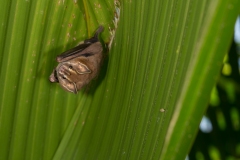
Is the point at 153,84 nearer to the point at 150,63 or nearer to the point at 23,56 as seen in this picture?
the point at 150,63

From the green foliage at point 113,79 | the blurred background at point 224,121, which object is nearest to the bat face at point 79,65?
the green foliage at point 113,79

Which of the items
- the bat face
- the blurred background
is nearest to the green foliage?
the bat face

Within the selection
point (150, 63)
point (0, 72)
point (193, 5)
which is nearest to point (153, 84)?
point (150, 63)

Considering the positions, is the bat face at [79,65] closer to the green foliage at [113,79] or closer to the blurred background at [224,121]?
the green foliage at [113,79]

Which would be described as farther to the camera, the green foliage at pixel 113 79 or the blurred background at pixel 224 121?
the blurred background at pixel 224 121

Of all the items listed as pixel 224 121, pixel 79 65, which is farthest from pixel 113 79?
pixel 224 121

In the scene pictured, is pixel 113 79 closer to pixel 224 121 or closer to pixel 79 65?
pixel 79 65
